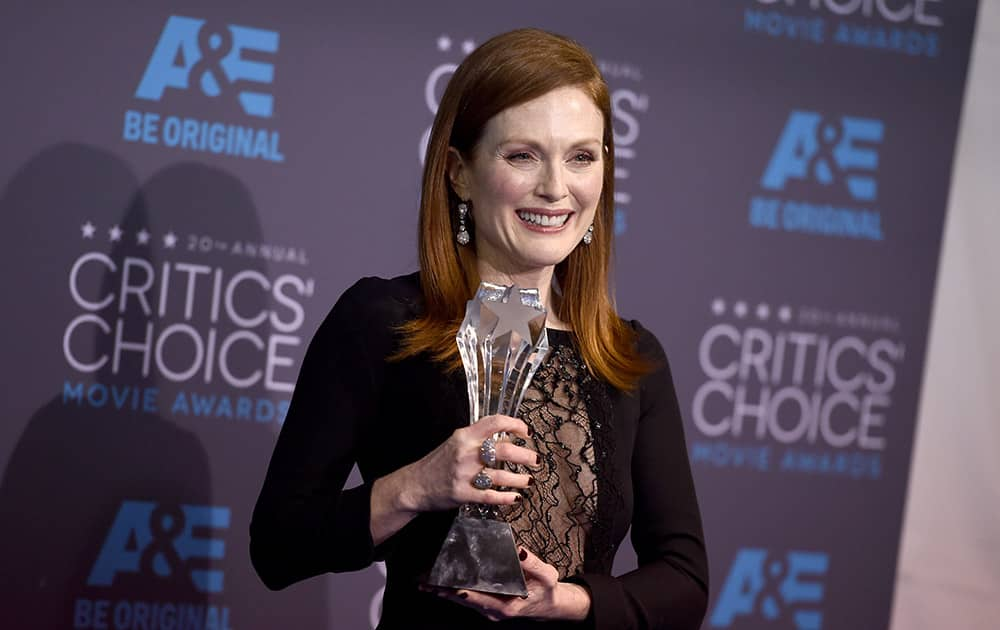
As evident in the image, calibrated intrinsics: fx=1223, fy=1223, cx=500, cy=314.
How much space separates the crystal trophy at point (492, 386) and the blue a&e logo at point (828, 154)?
1912 mm

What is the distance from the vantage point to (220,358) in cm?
291

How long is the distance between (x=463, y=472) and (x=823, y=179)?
7.07 ft

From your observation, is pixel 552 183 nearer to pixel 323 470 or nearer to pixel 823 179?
pixel 323 470

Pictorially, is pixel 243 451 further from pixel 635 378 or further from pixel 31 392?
pixel 635 378

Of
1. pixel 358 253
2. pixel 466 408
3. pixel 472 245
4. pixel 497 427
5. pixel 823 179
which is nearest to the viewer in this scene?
pixel 497 427

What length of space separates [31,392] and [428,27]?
1.29m

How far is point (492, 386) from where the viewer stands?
5.09 ft

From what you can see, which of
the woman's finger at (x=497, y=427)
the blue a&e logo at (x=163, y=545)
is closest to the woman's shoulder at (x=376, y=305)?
the woman's finger at (x=497, y=427)

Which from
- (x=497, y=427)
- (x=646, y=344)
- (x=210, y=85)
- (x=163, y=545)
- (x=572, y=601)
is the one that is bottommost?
(x=163, y=545)

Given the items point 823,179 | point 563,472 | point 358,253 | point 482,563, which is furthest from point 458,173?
point 823,179

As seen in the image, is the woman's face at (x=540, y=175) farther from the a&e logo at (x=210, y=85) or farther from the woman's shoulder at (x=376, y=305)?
the a&e logo at (x=210, y=85)

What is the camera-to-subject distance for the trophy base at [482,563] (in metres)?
1.46

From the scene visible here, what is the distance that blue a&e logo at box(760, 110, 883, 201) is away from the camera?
330 centimetres

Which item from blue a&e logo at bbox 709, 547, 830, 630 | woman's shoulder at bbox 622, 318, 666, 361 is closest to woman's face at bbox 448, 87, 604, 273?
woman's shoulder at bbox 622, 318, 666, 361
